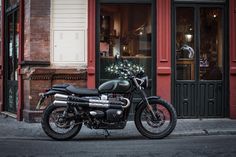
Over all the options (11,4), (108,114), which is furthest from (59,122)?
(11,4)

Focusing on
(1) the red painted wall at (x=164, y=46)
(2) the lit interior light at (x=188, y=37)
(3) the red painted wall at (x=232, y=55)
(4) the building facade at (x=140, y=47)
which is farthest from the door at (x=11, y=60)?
(3) the red painted wall at (x=232, y=55)

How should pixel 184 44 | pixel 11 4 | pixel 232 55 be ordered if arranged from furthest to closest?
pixel 11 4
pixel 184 44
pixel 232 55

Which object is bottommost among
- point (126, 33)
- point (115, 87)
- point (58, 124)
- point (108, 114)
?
point (58, 124)

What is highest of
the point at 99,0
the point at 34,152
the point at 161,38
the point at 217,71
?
the point at 99,0

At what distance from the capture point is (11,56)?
1585 cm

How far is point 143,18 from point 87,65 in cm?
192

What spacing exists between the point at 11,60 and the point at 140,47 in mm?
4409

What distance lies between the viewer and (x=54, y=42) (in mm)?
13320

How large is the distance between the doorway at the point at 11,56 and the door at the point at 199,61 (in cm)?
464

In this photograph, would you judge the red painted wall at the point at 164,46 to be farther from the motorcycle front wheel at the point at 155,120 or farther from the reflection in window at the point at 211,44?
the motorcycle front wheel at the point at 155,120

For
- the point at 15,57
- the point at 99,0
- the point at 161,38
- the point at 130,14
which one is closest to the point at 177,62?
the point at 161,38

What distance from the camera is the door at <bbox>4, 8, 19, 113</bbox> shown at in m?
15.2

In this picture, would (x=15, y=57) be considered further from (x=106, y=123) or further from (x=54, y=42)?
(x=106, y=123)

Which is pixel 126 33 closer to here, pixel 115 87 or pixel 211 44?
pixel 211 44
